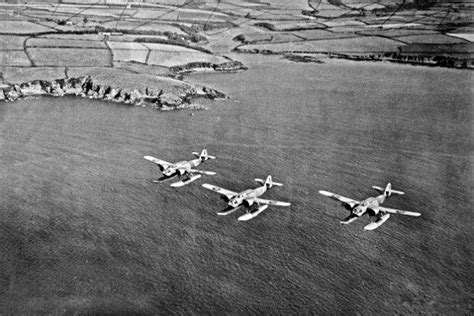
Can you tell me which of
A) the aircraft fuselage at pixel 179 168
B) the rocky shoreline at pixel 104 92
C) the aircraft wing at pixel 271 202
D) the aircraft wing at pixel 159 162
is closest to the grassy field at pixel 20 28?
the rocky shoreline at pixel 104 92

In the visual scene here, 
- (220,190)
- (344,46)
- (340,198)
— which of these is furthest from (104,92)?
(344,46)

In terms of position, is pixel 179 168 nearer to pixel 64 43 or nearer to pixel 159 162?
pixel 159 162

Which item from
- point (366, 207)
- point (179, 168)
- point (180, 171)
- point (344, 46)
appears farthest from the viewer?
point (344, 46)

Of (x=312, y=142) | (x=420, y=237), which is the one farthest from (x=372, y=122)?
(x=420, y=237)

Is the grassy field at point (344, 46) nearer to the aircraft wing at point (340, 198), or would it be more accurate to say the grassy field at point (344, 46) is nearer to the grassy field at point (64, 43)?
the grassy field at point (64, 43)

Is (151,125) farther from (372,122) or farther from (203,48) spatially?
(203,48)

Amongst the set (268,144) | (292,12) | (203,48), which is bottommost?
(268,144)
